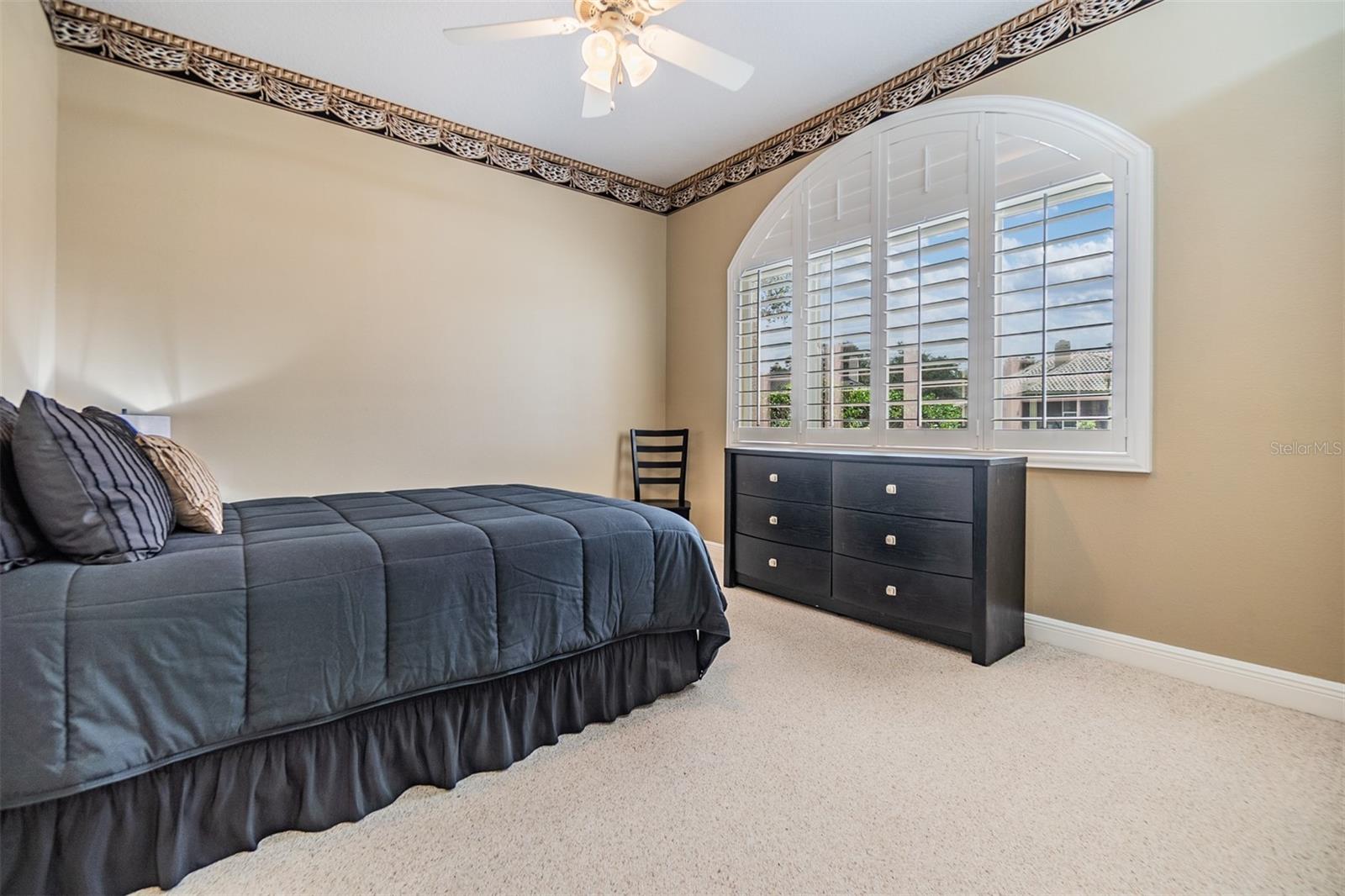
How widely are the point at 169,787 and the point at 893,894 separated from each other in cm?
150

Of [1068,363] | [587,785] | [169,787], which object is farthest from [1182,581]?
[169,787]

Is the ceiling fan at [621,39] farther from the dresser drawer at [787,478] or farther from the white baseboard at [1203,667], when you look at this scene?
the white baseboard at [1203,667]

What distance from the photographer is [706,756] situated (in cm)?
171

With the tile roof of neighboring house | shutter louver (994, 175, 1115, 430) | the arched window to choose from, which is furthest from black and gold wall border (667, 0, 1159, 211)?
the tile roof of neighboring house

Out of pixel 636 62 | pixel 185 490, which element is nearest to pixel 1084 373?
pixel 636 62

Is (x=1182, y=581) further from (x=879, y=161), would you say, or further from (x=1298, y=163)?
(x=879, y=161)

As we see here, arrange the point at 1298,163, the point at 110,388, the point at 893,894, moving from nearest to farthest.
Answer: the point at 893,894 → the point at 1298,163 → the point at 110,388

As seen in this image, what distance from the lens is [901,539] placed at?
8.66 feet

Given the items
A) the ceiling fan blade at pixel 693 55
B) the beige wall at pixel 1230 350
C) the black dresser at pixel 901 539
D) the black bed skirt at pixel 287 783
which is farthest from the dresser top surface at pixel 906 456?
the ceiling fan blade at pixel 693 55

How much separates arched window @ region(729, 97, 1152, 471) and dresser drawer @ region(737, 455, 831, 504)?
1.42 feet

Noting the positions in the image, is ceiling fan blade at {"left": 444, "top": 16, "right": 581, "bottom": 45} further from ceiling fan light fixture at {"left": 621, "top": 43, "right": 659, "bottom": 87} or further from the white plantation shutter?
the white plantation shutter

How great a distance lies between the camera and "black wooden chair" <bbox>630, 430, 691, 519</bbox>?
4340 millimetres

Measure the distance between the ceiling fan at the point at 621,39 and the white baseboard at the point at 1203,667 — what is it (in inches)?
103

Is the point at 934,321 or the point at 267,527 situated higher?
the point at 934,321
